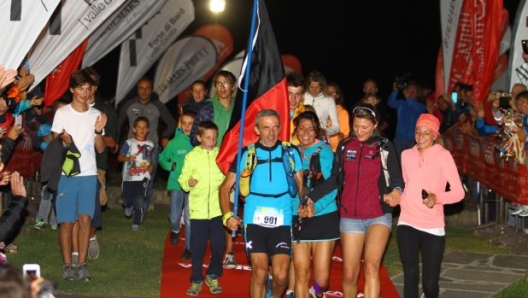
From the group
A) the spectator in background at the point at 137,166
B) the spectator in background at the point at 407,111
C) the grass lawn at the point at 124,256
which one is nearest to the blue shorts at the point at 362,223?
the grass lawn at the point at 124,256

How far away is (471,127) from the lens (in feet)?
60.5

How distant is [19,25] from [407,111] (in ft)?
29.4

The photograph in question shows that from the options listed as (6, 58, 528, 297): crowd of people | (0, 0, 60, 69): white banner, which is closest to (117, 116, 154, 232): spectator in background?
(6, 58, 528, 297): crowd of people

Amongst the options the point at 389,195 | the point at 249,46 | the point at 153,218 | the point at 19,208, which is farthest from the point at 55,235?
the point at 19,208

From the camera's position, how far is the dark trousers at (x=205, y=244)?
37.8 feet

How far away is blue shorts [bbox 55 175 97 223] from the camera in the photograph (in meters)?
11.7

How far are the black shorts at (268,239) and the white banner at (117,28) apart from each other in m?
9.77

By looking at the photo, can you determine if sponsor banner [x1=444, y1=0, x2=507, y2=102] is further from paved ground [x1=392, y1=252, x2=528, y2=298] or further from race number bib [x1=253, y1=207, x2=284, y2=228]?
race number bib [x1=253, y1=207, x2=284, y2=228]

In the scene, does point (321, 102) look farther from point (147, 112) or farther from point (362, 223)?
point (362, 223)

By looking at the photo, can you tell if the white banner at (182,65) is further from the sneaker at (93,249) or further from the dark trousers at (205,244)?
the dark trousers at (205,244)

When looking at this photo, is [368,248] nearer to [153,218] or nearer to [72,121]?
[72,121]

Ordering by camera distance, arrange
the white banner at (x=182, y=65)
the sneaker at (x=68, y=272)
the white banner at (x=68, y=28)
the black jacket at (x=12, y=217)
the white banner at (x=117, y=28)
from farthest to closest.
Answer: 1. the white banner at (x=182, y=65)
2. the white banner at (x=117, y=28)
3. the white banner at (x=68, y=28)
4. the sneaker at (x=68, y=272)
5. the black jacket at (x=12, y=217)

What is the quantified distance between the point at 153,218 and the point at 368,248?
25.7 ft

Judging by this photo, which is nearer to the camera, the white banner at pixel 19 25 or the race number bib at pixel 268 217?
the race number bib at pixel 268 217
